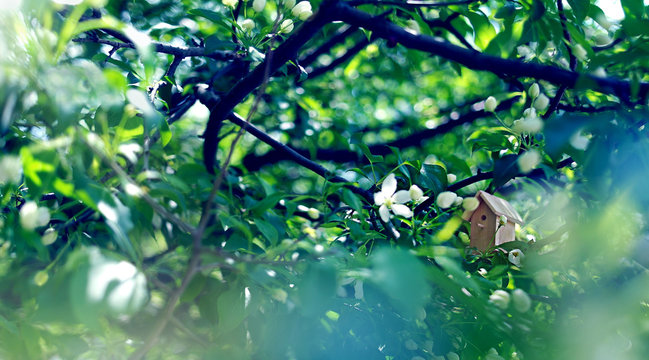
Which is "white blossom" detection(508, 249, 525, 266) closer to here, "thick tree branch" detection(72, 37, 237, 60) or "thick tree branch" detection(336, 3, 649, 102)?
"thick tree branch" detection(336, 3, 649, 102)

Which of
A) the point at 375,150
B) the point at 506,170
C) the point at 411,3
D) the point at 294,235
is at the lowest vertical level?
the point at 375,150

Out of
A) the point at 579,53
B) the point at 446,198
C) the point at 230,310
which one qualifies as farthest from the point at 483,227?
the point at 230,310

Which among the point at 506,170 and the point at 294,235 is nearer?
the point at 506,170

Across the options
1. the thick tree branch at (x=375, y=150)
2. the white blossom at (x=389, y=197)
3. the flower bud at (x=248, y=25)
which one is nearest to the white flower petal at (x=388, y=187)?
the white blossom at (x=389, y=197)

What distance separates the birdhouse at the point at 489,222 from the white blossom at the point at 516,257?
2.3 inches

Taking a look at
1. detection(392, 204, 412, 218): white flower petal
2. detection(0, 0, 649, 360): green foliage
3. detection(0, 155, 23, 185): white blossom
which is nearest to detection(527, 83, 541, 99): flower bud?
detection(0, 0, 649, 360): green foliage

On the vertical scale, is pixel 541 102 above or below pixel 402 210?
above

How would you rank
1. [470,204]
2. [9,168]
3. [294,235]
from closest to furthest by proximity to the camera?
[9,168], [470,204], [294,235]

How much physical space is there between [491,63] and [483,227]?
333 millimetres

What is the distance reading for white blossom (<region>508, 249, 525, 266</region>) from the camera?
77 cm

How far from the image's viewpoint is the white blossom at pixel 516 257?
30.4 inches

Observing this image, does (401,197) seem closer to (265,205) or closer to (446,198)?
(446,198)

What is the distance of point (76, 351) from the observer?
0.62 m

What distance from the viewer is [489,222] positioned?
0.84 meters
